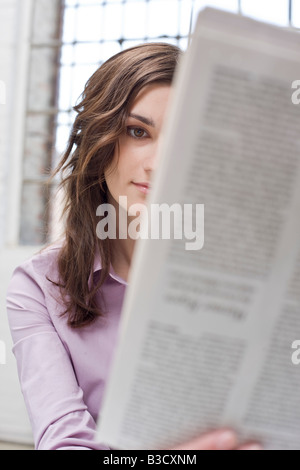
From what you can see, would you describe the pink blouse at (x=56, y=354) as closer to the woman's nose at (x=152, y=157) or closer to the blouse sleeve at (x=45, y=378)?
the blouse sleeve at (x=45, y=378)

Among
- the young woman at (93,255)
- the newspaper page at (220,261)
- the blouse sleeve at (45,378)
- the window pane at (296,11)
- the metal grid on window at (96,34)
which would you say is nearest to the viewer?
the newspaper page at (220,261)

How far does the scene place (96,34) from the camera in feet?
8.24

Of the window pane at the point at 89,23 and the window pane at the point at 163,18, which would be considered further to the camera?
the window pane at the point at 89,23

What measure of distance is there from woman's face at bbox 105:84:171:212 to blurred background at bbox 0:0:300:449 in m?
1.54

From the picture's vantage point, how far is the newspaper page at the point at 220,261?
29cm

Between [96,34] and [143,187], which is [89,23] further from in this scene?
[143,187]

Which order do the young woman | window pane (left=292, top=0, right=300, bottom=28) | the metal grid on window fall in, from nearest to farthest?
the young woman
window pane (left=292, top=0, right=300, bottom=28)
the metal grid on window

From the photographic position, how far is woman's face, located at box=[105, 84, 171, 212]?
750mm

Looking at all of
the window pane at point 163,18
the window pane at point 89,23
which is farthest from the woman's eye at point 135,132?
the window pane at point 89,23

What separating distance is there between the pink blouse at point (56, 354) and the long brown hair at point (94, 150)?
0.9 inches

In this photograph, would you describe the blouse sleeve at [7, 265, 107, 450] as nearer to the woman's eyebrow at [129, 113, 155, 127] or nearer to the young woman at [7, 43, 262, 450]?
the young woman at [7, 43, 262, 450]

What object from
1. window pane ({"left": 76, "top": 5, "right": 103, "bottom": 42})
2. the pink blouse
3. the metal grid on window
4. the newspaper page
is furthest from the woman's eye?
window pane ({"left": 76, "top": 5, "right": 103, "bottom": 42})
